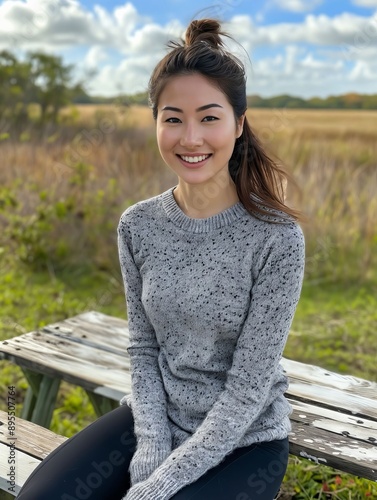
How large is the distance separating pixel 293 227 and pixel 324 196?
12.2 feet

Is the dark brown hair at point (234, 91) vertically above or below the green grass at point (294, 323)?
above

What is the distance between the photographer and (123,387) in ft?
7.76

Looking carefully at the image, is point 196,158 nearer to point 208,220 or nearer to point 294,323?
point 208,220

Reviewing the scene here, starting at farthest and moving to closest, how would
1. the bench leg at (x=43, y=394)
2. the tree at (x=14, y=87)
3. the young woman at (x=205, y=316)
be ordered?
1. the tree at (x=14, y=87)
2. the bench leg at (x=43, y=394)
3. the young woman at (x=205, y=316)

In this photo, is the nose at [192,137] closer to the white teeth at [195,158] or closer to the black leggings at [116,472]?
the white teeth at [195,158]

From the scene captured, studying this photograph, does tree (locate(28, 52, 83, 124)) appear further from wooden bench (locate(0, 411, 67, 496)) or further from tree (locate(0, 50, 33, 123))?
wooden bench (locate(0, 411, 67, 496))

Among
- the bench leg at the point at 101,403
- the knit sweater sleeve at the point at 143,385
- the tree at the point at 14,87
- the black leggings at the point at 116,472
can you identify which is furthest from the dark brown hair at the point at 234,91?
the tree at the point at 14,87

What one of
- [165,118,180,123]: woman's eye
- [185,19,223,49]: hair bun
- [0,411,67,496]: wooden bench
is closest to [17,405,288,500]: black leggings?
[0,411,67,496]: wooden bench

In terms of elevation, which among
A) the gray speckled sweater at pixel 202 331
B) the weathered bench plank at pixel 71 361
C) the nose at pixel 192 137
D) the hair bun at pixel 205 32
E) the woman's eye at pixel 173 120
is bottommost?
the weathered bench plank at pixel 71 361

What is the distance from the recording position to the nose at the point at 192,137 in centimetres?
178

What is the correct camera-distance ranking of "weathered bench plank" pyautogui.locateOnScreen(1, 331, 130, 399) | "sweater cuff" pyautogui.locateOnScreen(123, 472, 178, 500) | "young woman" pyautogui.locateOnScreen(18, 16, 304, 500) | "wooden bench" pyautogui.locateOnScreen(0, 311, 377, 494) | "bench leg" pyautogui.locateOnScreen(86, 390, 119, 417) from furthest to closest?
"bench leg" pyautogui.locateOnScreen(86, 390, 119, 417)
"weathered bench plank" pyautogui.locateOnScreen(1, 331, 130, 399)
"wooden bench" pyautogui.locateOnScreen(0, 311, 377, 494)
"young woman" pyautogui.locateOnScreen(18, 16, 304, 500)
"sweater cuff" pyautogui.locateOnScreen(123, 472, 178, 500)

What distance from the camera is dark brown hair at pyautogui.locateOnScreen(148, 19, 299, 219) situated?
69.8 inches

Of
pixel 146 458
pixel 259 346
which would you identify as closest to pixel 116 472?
pixel 146 458

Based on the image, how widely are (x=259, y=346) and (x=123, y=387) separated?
0.81 metres
